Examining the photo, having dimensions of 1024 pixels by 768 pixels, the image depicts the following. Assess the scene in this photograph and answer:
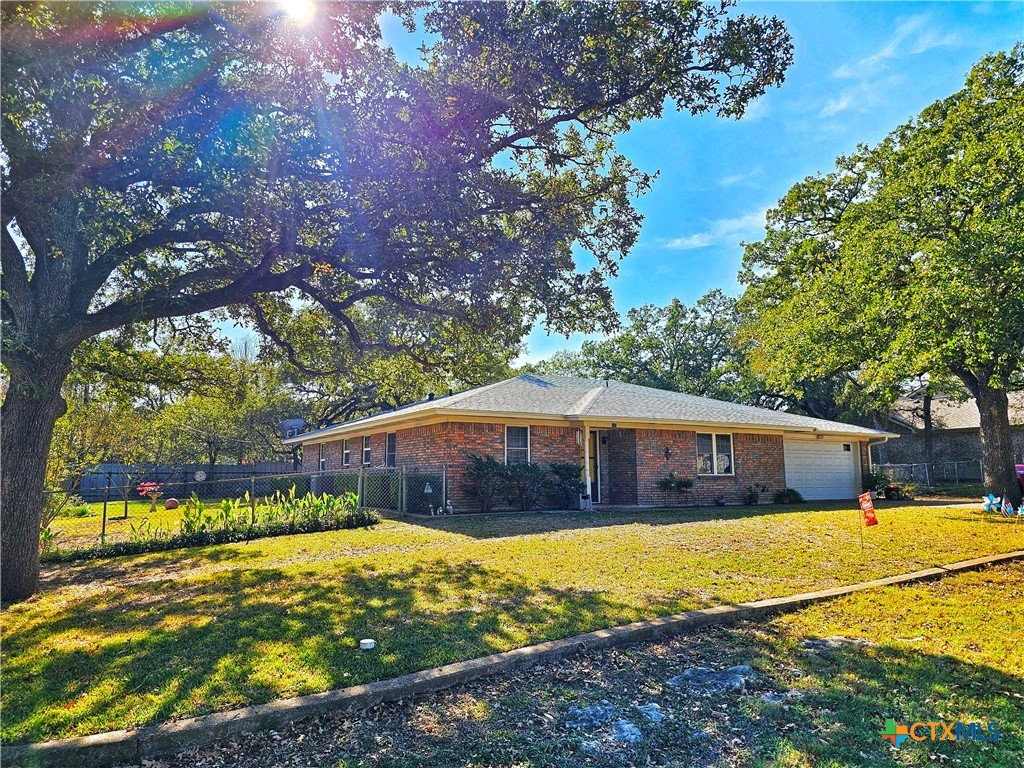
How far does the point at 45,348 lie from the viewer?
22.1 ft

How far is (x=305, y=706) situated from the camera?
11.2 ft

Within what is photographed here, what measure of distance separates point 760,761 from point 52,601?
7.38m

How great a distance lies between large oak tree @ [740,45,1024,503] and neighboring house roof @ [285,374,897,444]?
1983mm

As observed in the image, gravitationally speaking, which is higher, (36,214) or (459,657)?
(36,214)

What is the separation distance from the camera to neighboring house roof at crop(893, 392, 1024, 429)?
2835cm

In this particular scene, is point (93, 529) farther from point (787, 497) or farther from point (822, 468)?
point (822, 468)

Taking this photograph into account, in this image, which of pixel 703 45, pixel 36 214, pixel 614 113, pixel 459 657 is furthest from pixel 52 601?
pixel 703 45

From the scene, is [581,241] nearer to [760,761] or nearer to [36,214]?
[36,214]

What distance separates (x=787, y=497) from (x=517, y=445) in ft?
30.3

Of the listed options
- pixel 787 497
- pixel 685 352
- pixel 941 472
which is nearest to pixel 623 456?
pixel 787 497

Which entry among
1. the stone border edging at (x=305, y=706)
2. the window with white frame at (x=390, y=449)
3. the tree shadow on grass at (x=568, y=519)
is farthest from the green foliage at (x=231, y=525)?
the stone border edging at (x=305, y=706)

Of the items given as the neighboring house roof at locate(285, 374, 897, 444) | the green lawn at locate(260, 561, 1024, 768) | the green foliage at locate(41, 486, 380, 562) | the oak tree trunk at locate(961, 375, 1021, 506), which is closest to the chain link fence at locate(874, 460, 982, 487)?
the neighboring house roof at locate(285, 374, 897, 444)

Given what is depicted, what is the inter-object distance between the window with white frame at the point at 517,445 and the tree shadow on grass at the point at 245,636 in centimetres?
789

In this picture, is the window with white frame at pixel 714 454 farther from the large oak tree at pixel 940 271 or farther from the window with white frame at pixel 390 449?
the window with white frame at pixel 390 449
